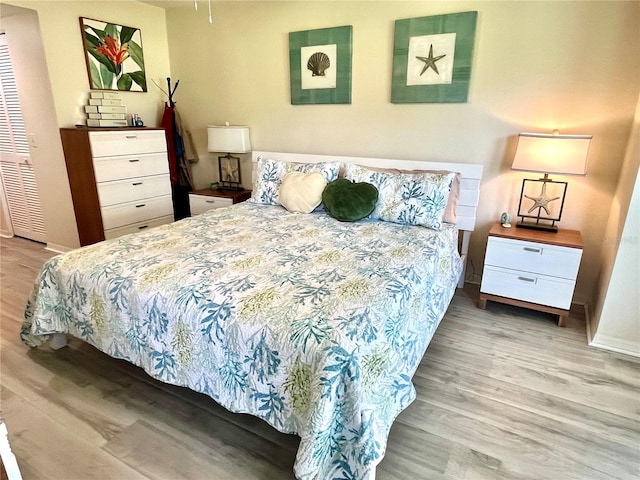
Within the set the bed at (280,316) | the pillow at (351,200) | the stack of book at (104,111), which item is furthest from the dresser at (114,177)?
the pillow at (351,200)

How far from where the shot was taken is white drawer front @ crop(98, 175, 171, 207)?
11.3 feet

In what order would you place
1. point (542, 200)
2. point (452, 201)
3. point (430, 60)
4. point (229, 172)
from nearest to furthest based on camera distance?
point (542, 200) < point (452, 201) < point (430, 60) < point (229, 172)

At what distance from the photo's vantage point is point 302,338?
1.34 m

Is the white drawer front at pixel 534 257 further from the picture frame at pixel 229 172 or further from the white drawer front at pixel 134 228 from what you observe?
the white drawer front at pixel 134 228

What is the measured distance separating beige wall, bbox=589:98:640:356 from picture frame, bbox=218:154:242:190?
3.25 meters

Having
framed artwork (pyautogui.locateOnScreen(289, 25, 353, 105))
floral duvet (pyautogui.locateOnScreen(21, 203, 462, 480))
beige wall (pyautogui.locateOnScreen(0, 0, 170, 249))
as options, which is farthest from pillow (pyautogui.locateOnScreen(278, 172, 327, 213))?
beige wall (pyautogui.locateOnScreen(0, 0, 170, 249))

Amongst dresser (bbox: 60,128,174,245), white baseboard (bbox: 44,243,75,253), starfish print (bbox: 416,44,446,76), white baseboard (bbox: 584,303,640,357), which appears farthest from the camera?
white baseboard (bbox: 44,243,75,253)

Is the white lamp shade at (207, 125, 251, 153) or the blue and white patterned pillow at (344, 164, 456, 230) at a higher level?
the white lamp shade at (207, 125, 251, 153)

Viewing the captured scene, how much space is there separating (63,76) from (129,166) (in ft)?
2.96

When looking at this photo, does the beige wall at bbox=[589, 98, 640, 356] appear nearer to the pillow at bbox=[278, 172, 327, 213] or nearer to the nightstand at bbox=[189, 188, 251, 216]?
the pillow at bbox=[278, 172, 327, 213]

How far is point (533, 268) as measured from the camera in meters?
2.54

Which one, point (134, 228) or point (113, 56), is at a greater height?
point (113, 56)

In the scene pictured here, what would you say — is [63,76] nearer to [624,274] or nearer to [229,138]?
[229,138]

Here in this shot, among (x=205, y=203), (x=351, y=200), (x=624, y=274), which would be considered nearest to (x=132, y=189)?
(x=205, y=203)
